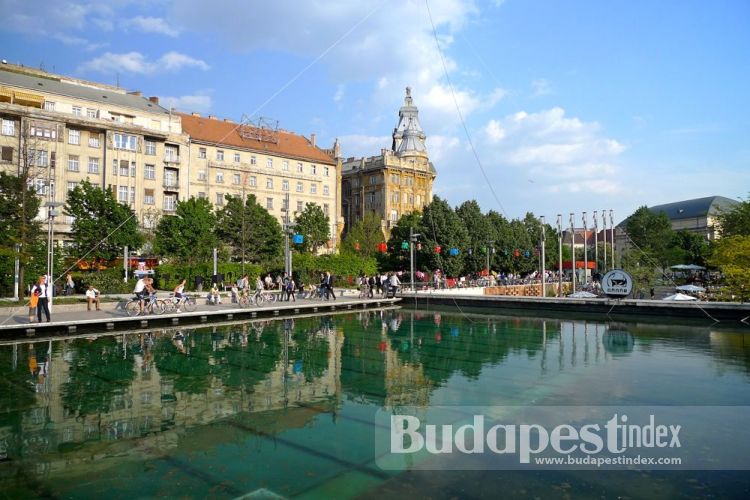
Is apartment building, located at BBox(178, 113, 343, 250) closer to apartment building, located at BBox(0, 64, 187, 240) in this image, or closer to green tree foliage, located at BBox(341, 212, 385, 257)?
apartment building, located at BBox(0, 64, 187, 240)

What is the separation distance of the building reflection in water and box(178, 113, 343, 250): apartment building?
3969 cm

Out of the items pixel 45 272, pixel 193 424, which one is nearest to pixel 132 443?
pixel 193 424

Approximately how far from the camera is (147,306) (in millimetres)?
23906

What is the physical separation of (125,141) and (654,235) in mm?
70130

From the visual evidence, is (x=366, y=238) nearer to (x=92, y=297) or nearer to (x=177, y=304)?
(x=177, y=304)

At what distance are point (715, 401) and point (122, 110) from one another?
58477 millimetres

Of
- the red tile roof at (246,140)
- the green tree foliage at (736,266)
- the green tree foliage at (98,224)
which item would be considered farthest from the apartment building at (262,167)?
the green tree foliage at (736,266)

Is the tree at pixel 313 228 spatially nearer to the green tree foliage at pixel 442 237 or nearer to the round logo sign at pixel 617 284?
the green tree foliage at pixel 442 237

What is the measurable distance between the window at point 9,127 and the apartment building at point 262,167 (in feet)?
52.6

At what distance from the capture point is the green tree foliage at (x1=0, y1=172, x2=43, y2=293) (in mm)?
28688

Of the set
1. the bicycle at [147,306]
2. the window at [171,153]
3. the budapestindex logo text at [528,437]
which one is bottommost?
the budapestindex logo text at [528,437]

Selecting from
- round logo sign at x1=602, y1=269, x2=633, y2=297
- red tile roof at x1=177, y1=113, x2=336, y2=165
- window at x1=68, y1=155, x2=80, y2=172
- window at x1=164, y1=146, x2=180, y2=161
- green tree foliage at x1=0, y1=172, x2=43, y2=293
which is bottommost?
round logo sign at x1=602, y1=269, x2=633, y2=297

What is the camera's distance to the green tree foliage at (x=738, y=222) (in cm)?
3926

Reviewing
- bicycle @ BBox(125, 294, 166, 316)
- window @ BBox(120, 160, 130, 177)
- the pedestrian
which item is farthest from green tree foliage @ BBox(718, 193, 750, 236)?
window @ BBox(120, 160, 130, 177)
